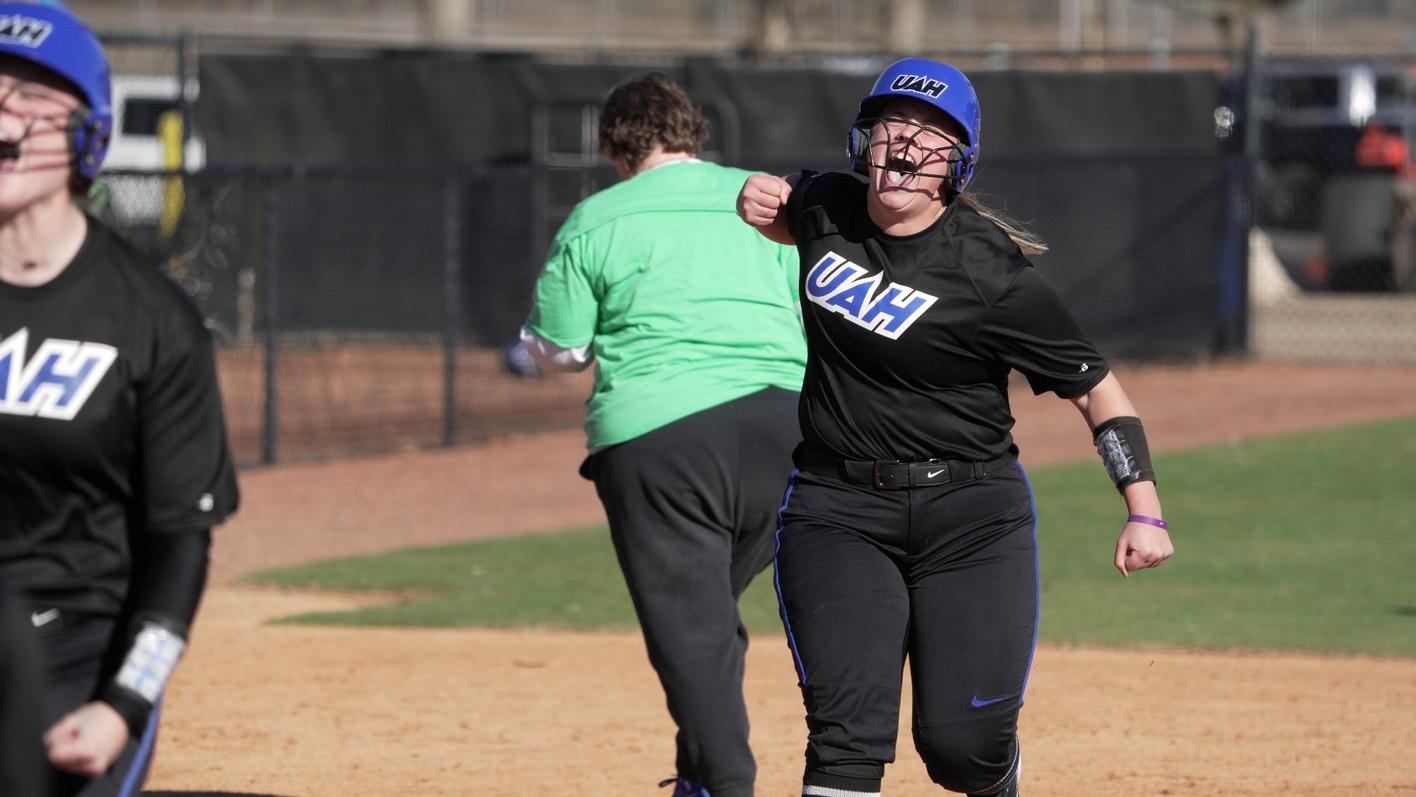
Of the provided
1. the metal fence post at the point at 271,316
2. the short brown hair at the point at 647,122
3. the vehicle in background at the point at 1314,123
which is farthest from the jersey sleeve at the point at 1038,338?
the vehicle in background at the point at 1314,123

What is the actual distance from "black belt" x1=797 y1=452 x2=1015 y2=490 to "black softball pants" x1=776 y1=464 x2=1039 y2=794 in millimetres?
17

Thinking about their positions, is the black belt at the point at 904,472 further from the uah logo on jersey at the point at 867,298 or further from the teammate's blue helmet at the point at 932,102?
the teammate's blue helmet at the point at 932,102

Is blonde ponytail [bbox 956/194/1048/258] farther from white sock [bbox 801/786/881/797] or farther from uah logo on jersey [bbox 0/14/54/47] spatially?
uah logo on jersey [bbox 0/14/54/47]

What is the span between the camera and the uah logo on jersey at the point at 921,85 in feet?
14.2

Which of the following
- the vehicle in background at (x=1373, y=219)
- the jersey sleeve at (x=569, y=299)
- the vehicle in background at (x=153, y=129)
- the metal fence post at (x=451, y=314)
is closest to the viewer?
the jersey sleeve at (x=569, y=299)

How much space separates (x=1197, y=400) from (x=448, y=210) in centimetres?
642

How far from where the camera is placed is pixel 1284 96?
29609mm

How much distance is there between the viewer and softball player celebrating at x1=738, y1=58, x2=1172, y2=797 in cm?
428

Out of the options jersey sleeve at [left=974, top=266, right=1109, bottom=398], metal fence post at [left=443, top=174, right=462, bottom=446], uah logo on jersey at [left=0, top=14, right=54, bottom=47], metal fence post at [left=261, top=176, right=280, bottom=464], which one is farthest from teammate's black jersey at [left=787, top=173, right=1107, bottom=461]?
metal fence post at [left=443, top=174, right=462, bottom=446]

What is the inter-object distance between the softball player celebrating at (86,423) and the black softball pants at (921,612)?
1560 millimetres

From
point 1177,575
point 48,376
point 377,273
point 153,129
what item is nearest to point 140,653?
point 48,376

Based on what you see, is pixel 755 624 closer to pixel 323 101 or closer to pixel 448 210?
pixel 448 210

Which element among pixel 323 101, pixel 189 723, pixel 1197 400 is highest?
pixel 323 101

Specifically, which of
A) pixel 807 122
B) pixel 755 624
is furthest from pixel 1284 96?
pixel 755 624
